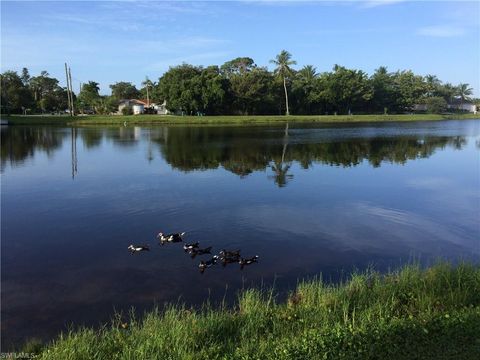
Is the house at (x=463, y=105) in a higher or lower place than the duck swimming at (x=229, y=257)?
higher

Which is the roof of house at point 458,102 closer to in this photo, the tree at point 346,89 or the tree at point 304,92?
the tree at point 346,89

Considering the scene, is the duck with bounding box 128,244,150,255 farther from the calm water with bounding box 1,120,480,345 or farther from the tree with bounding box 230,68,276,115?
the tree with bounding box 230,68,276,115

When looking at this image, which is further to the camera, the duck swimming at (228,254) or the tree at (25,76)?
the tree at (25,76)

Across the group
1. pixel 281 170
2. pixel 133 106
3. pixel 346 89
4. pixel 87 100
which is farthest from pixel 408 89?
pixel 281 170

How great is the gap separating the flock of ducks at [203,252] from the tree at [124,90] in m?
144

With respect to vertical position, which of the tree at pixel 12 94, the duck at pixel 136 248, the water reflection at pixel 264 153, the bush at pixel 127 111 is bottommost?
the duck at pixel 136 248

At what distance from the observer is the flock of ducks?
39.2 ft

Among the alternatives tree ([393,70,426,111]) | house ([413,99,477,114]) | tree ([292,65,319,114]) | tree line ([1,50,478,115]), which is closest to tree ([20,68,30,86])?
tree line ([1,50,478,115])

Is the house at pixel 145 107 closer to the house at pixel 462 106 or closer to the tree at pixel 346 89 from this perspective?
the tree at pixel 346 89

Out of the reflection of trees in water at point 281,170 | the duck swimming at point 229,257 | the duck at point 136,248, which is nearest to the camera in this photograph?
the duck swimming at point 229,257

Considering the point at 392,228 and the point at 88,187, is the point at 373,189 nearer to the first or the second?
the point at 392,228

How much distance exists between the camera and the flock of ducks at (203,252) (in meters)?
12.0

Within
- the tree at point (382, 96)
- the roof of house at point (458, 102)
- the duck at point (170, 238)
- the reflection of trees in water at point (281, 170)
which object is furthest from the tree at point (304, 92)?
the duck at point (170, 238)

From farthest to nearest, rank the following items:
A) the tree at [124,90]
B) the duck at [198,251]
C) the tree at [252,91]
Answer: the tree at [124,90]
the tree at [252,91]
the duck at [198,251]
